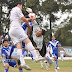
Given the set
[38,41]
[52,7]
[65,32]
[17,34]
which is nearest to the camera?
[17,34]

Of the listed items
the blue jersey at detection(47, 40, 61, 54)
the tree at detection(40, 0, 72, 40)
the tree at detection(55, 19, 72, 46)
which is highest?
the tree at detection(40, 0, 72, 40)

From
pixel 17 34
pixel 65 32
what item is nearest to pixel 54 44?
pixel 17 34

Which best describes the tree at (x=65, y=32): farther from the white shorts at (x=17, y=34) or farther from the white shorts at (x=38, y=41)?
the white shorts at (x=17, y=34)

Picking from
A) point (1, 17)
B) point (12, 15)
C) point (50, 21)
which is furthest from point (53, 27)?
point (12, 15)

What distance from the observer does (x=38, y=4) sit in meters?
51.1

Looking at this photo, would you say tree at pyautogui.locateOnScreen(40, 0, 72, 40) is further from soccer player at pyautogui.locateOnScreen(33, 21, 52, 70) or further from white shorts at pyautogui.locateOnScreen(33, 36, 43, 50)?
white shorts at pyautogui.locateOnScreen(33, 36, 43, 50)

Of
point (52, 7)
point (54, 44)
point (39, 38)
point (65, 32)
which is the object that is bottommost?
point (54, 44)

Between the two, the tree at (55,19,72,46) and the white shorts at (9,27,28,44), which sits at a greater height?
the tree at (55,19,72,46)

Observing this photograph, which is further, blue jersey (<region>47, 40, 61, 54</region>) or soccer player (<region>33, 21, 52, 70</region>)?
blue jersey (<region>47, 40, 61, 54</region>)

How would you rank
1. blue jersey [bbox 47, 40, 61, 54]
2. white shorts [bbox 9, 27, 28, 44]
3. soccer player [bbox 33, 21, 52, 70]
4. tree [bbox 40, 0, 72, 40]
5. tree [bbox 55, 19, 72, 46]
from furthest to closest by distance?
tree [bbox 40, 0, 72, 40] < tree [bbox 55, 19, 72, 46] < blue jersey [bbox 47, 40, 61, 54] < soccer player [bbox 33, 21, 52, 70] < white shorts [bbox 9, 27, 28, 44]

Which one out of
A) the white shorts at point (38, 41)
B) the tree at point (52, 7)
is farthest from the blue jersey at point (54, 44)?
the tree at point (52, 7)

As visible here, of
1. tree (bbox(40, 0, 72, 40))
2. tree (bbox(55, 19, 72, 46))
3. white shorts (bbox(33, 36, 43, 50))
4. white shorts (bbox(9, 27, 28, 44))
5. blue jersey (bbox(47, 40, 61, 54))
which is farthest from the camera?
tree (bbox(40, 0, 72, 40))

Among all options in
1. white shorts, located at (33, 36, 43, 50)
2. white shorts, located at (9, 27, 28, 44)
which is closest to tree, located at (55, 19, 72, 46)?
white shorts, located at (33, 36, 43, 50)

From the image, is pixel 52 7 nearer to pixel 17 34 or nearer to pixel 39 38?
pixel 39 38
